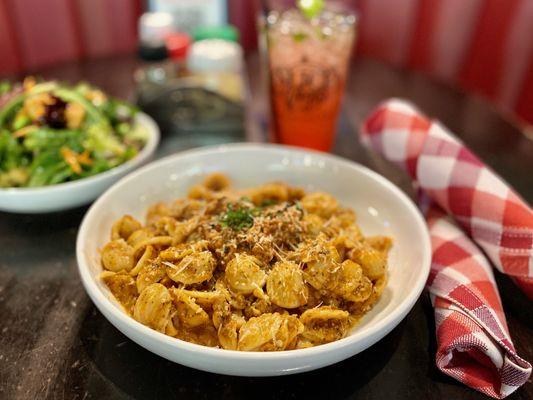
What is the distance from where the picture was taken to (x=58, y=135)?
5.36 feet

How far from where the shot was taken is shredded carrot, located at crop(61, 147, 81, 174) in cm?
152

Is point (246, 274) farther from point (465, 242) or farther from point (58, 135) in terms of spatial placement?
point (58, 135)

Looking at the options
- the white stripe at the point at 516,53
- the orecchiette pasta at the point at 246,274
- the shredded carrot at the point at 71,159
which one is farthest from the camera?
the white stripe at the point at 516,53

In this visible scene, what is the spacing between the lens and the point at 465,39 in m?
3.50

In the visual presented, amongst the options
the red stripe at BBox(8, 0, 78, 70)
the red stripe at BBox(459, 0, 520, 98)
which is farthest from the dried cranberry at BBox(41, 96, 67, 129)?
the red stripe at BBox(459, 0, 520, 98)

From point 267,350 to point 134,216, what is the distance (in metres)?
0.68

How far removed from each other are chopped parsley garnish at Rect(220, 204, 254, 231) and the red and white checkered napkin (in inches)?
18.4

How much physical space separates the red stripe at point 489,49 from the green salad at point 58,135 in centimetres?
274

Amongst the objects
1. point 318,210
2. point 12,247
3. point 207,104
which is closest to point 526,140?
point 318,210

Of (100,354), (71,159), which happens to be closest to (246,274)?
(100,354)

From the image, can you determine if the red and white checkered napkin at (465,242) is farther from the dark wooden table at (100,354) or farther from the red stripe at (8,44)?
the red stripe at (8,44)

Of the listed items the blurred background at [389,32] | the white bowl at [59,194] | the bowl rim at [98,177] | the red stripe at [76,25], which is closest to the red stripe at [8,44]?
the blurred background at [389,32]

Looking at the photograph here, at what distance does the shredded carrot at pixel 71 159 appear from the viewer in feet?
5.00

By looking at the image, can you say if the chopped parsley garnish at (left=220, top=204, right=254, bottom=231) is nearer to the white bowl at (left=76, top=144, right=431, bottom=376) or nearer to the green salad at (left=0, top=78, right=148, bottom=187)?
the white bowl at (left=76, top=144, right=431, bottom=376)
